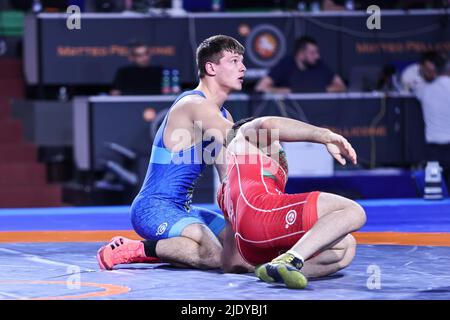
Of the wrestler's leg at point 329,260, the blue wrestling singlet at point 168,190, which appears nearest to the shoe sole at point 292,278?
the wrestler's leg at point 329,260

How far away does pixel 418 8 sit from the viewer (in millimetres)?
12555

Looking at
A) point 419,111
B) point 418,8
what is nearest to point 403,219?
point 419,111

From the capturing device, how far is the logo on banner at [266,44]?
1170 cm

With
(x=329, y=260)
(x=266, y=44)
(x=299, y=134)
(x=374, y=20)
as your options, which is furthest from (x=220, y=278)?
(x=374, y=20)

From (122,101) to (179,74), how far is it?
1.50m

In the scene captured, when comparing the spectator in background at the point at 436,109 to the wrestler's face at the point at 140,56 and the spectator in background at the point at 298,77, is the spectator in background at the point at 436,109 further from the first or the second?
the wrestler's face at the point at 140,56

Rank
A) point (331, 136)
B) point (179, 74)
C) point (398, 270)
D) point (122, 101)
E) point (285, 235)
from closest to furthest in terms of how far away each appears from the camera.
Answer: point (331, 136), point (285, 235), point (398, 270), point (122, 101), point (179, 74)

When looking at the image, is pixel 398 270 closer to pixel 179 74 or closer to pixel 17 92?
pixel 179 74

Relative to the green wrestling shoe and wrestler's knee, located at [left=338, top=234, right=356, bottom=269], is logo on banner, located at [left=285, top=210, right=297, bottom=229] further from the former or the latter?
wrestler's knee, located at [left=338, top=234, right=356, bottom=269]

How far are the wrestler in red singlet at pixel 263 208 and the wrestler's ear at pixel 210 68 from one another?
62 centimetres

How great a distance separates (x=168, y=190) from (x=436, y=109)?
213 inches

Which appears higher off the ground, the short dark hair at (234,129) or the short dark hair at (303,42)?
the short dark hair at (303,42)

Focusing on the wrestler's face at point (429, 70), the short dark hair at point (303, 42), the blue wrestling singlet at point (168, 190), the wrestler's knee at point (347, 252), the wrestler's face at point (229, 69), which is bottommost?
the wrestler's knee at point (347, 252)

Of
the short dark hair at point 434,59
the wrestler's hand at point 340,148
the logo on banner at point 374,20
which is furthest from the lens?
the logo on banner at point 374,20
